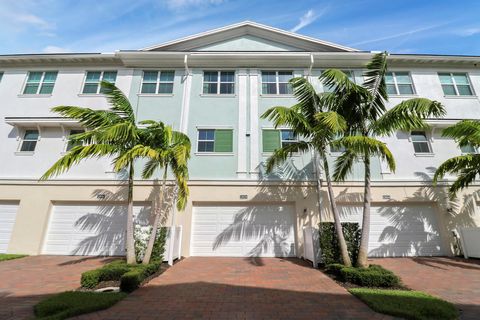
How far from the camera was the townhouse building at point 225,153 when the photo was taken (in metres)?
11.2

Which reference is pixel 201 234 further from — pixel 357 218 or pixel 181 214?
pixel 357 218

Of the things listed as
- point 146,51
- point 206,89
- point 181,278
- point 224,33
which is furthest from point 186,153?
point 224,33

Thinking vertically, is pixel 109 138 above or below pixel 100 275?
above

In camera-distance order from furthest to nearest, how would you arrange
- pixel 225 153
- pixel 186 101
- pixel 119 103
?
pixel 186 101, pixel 225 153, pixel 119 103

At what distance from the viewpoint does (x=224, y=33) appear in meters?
14.4

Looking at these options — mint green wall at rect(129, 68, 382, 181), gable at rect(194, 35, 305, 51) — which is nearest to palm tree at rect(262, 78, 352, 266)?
mint green wall at rect(129, 68, 382, 181)

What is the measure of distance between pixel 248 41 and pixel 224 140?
6.87 metres

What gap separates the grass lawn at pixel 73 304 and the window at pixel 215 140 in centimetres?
787

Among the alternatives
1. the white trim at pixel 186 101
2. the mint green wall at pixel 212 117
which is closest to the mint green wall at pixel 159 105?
the mint green wall at pixel 212 117

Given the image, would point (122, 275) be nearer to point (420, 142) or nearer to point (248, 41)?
point (248, 41)

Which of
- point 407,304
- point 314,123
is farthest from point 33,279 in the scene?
point 314,123

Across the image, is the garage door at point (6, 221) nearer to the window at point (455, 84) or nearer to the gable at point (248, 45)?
the gable at point (248, 45)

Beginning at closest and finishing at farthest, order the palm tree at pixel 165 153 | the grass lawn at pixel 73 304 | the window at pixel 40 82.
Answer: the grass lawn at pixel 73 304 < the palm tree at pixel 165 153 < the window at pixel 40 82

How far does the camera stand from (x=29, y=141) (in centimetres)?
1252
